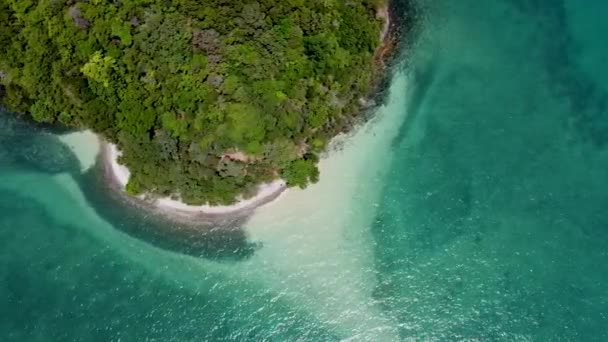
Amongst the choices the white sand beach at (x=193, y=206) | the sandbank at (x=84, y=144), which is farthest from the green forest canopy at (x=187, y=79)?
the sandbank at (x=84, y=144)

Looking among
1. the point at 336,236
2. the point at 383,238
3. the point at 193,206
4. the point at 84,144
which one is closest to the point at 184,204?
the point at 193,206

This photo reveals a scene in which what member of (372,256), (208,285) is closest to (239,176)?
(208,285)

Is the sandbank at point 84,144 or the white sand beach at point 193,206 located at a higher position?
the sandbank at point 84,144

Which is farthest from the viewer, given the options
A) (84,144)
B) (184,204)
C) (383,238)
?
(84,144)

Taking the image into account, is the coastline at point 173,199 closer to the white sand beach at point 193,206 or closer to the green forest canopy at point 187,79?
the white sand beach at point 193,206

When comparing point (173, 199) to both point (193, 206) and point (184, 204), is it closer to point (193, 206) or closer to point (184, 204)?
point (184, 204)

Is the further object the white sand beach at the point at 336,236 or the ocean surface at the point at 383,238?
the white sand beach at the point at 336,236

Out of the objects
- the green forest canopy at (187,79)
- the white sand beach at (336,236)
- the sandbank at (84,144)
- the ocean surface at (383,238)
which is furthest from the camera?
the sandbank at (84,144)
